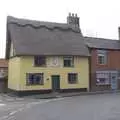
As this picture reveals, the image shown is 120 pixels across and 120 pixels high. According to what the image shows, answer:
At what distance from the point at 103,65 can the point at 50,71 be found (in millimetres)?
8689

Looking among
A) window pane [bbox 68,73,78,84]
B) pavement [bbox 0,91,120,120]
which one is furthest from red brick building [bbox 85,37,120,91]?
pavement [bbox 0,91,120,120]

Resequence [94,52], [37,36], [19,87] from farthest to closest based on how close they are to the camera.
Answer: [94,52], [37,36], [19,87]

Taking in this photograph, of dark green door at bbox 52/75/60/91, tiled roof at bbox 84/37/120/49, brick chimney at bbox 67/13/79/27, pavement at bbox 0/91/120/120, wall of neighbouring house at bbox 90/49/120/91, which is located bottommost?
pavement at bbox 0/91/120/120

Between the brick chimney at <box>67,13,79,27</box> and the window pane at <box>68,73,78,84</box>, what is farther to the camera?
the brick chimney at <box>67,13,79,27</box>

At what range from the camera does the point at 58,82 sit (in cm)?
3934

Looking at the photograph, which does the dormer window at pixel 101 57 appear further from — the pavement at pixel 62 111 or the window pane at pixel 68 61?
the pavement at pixel 62 111

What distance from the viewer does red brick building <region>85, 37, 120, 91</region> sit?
42781 millimetres

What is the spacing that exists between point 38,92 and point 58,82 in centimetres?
304

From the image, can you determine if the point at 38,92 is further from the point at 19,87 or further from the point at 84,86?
the point at 84,86

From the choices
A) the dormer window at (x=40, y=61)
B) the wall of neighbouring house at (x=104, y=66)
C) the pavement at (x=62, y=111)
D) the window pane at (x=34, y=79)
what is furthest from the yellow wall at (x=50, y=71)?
the pavement at (x=62, y=111)

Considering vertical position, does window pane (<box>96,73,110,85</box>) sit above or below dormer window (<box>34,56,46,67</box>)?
below

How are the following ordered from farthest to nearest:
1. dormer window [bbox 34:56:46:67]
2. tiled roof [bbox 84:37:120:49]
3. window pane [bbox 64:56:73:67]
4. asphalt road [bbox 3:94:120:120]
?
tiled roof [bbox 84:37:120:49] < window pane [bbox 64:56:73:67] < dormer window [bbox 34:56:46:67] < asphalt road [bbox 3:94:120:120]

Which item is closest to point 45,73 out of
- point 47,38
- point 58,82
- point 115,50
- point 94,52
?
point 58,82

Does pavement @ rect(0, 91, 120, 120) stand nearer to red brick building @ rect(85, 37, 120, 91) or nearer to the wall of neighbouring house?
the wall of neighbouring house
